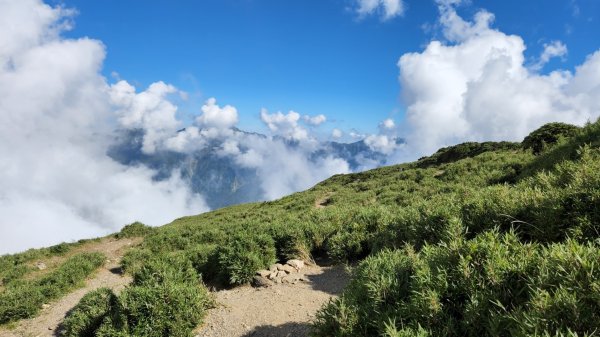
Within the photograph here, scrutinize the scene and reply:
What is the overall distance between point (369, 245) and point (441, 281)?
617cm

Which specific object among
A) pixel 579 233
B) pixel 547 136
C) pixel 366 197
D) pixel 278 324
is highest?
pixel 547 136

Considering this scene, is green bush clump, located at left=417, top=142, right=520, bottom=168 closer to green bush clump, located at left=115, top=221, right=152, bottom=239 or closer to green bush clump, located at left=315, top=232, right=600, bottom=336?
green bush clump, located at left=115, top=221, right=152, bottom=239

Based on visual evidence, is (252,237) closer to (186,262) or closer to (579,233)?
(186,262)

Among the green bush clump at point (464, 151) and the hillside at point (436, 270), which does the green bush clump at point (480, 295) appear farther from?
the green bush clump at point (464, 151)

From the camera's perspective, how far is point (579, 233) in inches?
196

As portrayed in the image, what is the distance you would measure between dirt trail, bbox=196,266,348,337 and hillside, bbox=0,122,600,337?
1.61 ft

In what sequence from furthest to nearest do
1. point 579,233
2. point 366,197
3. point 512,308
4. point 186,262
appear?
point 366,197 → point 186,262 → point 579,233 → point 512,308

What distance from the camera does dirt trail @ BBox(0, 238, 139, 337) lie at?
11258 millimetres

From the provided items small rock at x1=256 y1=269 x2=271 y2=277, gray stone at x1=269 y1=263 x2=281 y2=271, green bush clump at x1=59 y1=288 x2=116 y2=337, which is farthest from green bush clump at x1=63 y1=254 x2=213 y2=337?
gray stone at x1=269 y1=263 x2=281 y2=271

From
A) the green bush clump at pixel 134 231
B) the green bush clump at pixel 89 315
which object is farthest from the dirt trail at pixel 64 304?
the green bush clump at pixel 134 231

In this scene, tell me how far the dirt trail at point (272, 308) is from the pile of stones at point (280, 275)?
254mm

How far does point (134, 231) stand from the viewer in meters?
28.1

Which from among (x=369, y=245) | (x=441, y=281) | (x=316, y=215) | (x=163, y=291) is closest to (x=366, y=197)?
(x=316, y=215)

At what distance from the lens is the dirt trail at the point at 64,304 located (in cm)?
1126
